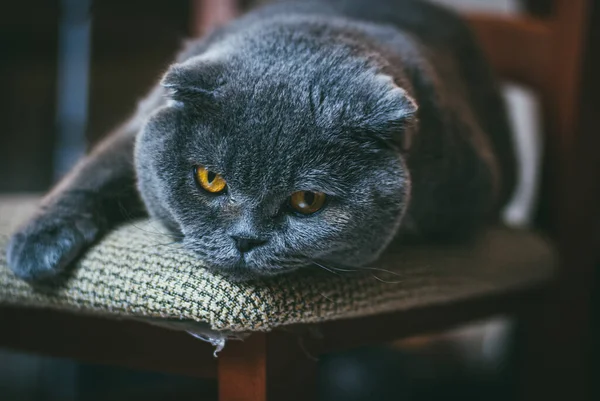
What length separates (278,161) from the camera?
0.71 meters

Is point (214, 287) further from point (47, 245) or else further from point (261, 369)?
point (47, 245)

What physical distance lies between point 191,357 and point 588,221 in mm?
889

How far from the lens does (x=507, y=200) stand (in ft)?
4.24

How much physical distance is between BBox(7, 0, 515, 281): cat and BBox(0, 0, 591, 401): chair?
0.14ft

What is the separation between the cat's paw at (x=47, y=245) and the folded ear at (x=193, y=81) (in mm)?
209

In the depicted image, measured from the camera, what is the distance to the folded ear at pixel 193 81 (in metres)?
0.73

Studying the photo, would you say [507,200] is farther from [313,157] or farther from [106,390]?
[106,390]

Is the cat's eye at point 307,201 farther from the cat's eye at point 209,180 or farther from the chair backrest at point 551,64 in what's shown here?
the chair backrest at point 551,64

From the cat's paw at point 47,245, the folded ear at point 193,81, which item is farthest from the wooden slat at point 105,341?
the folded ear at point 193,81

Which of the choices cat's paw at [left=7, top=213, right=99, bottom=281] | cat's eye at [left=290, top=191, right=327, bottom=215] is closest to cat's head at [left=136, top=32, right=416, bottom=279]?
cat's eye at [left=290, top=191, right=327, bottom=215]

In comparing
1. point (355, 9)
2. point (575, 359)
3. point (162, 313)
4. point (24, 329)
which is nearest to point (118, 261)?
point (162, 313)

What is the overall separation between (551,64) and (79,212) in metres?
1.00

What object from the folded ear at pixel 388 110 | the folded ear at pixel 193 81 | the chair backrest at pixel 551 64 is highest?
the chair backrest at pixel 551 64

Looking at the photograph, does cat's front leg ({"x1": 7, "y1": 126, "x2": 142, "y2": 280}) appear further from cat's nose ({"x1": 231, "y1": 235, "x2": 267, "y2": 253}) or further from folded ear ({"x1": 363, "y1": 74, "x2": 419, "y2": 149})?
folded ear ({"x1": 363, "y1": 74, "x2": 419, "y2": 149})
